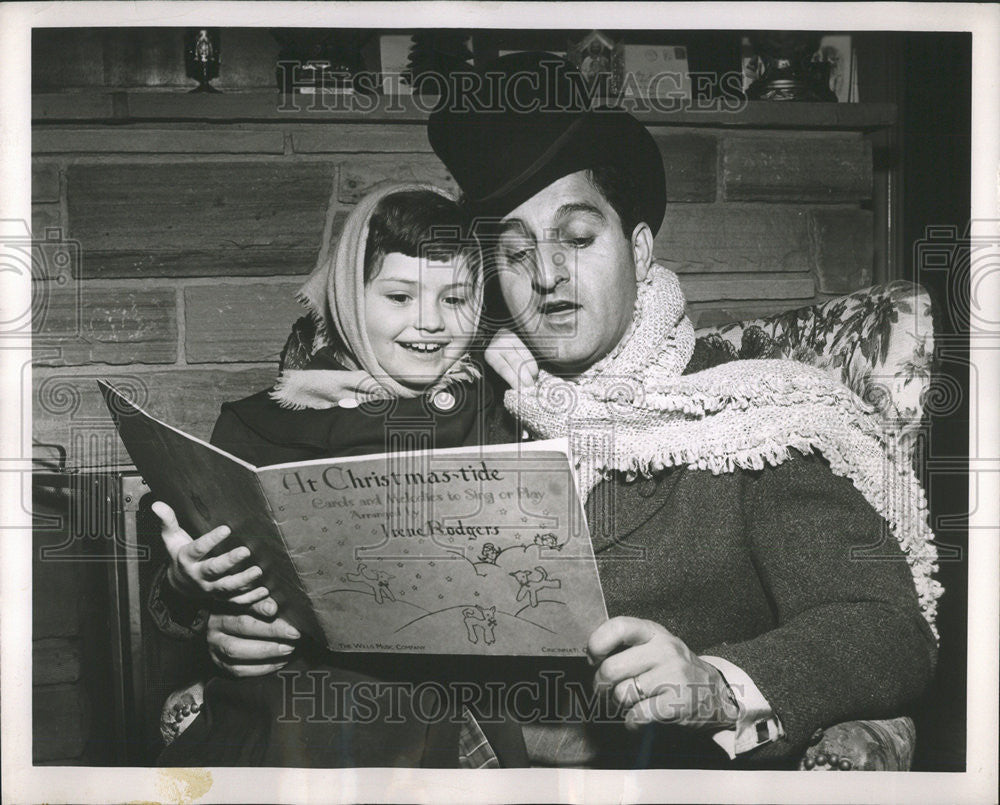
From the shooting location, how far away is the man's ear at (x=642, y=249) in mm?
1335

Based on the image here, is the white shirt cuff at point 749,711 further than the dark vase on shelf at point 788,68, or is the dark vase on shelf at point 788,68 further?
the dark vase on shelf at point 788,68

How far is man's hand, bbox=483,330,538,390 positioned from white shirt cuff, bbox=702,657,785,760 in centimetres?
46

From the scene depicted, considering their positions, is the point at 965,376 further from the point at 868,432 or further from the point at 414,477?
the point at 414,477

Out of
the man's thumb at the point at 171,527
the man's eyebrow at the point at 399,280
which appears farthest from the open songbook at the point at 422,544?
the man's eyebrow at the point at 399,280

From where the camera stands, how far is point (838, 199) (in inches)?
53.8

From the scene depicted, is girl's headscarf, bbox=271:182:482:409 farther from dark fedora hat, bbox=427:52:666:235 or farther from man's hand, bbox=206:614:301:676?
man's hand, bbox=206:614:301:676

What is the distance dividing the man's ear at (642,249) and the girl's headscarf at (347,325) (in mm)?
225

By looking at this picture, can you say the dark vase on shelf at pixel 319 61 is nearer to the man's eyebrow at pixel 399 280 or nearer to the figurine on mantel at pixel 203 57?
the figurine on mantel at pixel 203 57

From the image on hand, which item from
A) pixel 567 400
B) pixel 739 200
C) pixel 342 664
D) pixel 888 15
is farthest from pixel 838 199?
pixel 342 664

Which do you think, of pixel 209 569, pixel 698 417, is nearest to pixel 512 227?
pixel 698 417

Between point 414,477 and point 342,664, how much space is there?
11.6 inches

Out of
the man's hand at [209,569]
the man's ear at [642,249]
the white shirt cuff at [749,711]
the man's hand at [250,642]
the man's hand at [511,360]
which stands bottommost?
the white shirt cuff at [749,711]

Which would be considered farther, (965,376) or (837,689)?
(965,376)

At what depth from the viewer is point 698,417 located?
1.31 m
